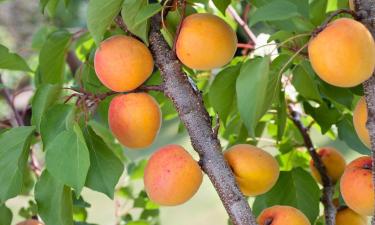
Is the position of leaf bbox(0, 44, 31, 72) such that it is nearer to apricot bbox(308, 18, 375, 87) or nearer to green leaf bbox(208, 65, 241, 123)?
green leaf bbox(208, 65, 241, 123)

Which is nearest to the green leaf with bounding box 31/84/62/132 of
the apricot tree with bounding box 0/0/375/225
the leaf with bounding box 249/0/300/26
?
the apricot tree with bounding box 0/0/375/225

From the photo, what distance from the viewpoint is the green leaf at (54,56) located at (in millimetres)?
743

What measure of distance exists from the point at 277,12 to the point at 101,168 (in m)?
0.23

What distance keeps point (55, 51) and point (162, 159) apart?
28 centimetres

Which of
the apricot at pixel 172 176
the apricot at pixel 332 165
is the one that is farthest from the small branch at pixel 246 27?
the apricot at pixel 172 176

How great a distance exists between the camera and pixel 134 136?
0.58 meters

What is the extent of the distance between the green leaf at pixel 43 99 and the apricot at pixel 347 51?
25 cm

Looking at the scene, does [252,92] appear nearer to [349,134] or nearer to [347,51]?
[347,51]

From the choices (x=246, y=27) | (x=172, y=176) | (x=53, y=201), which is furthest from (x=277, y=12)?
(x=246, y=27)

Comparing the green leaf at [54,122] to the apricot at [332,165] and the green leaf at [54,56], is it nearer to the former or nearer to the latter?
the green leaf at [54,56]

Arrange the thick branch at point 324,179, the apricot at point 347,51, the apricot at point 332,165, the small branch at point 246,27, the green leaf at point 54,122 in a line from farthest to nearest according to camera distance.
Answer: the small branch at point 246,27, the apricot at point 332,165, the thick branch at point 324,179, the green leaf at point 54,122, the apricot at point 347,51

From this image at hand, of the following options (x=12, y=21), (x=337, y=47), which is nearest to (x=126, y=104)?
(x=337, y=47)

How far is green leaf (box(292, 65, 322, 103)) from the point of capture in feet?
2.26

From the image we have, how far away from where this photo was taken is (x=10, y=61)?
72 centimetres
